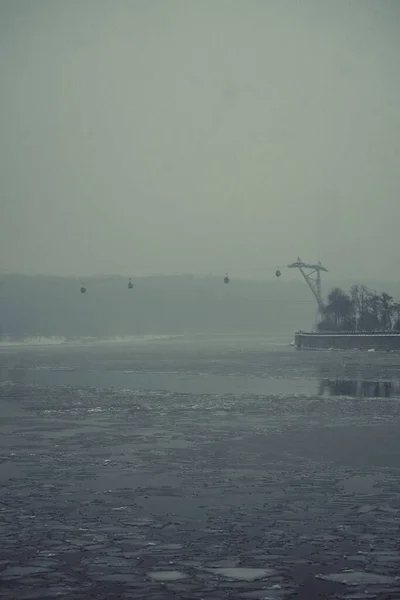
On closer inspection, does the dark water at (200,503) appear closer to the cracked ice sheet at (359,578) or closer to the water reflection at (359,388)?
the cracked ice sheet at (359,578)

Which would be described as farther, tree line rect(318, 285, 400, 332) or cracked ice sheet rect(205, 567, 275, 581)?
tree line rect(318, 285, 400, 332)

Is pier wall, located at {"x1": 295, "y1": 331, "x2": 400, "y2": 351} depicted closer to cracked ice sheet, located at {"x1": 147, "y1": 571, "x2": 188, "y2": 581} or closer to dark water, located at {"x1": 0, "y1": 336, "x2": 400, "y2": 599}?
dark water, located at {"x1": 0, "y1": 336, "x2": 400, "y2": 599}

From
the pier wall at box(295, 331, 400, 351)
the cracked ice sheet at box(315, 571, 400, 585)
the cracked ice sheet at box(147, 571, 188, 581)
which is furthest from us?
the pier wall at box(295, 331, 400, 351)

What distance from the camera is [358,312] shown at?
6786 inches

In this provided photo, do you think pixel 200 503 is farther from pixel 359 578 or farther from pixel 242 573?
pixel 359 578

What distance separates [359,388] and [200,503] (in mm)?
28053

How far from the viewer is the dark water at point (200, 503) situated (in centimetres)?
914

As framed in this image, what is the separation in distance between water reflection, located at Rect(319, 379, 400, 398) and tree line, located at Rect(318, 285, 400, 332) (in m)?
Answer: 118

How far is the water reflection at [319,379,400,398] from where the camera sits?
36.4m

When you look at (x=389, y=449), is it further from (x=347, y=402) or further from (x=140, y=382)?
(x=140, y=382)

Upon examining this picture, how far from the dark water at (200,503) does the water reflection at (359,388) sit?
6757 millimetres

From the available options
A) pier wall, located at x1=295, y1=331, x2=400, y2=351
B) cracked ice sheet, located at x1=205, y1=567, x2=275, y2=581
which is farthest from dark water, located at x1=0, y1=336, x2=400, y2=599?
pier wall, located at x1=295, y1=331, x2=400, y2=351

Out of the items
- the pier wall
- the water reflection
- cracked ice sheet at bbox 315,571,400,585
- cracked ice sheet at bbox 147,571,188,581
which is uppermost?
the pier wall

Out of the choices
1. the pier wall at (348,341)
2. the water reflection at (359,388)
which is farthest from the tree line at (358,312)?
the water reflection at (359,388)
